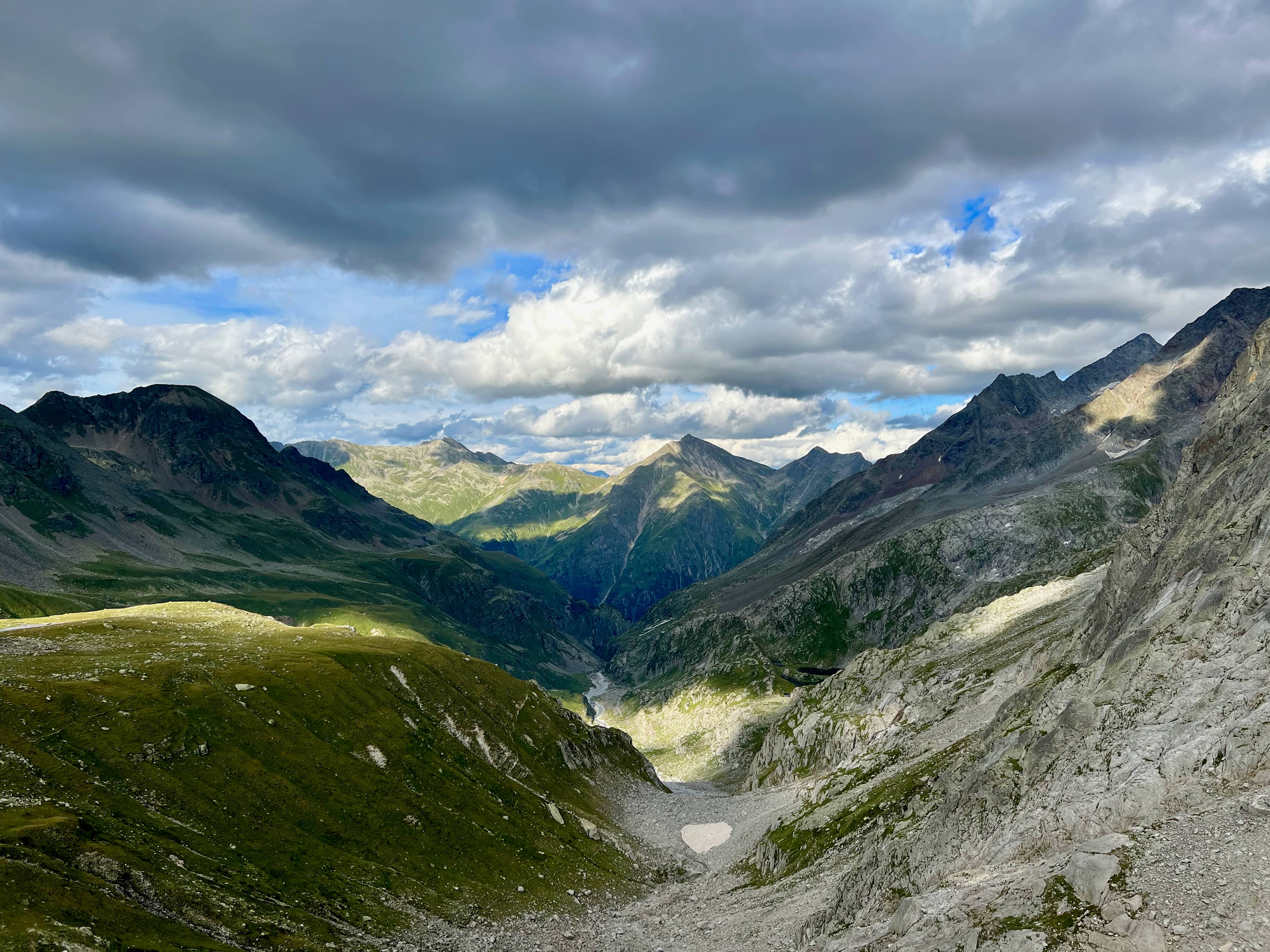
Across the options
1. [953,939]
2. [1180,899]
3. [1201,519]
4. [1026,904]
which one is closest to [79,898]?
[953,939]

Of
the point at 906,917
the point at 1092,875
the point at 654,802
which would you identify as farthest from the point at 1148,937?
the point at 654,802

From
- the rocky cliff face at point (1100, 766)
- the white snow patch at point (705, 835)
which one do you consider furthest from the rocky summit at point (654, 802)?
the white snow patch at point (705, 835)

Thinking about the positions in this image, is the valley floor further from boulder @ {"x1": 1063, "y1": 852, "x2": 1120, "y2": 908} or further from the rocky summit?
boulder @ {"x1": 1063, "y1": 852, "x2": 1120, "y2": 908}

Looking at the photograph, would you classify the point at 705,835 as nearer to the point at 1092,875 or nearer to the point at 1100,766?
the point at 1100,766

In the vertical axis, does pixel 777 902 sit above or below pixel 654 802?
above

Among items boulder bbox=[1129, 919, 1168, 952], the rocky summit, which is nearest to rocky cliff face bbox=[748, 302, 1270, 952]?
boulder bbox=[1129, 919, 1168, 952]

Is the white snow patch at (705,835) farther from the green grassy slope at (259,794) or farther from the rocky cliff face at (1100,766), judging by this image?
the rocky cliff face at (1100,766)

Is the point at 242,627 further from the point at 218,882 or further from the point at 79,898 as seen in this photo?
the point at 79,898
